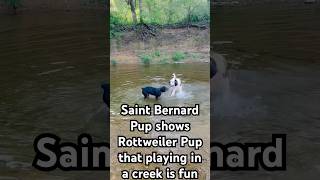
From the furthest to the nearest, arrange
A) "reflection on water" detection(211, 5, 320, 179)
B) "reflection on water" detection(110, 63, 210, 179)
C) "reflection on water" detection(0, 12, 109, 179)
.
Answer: "reflection on water" detection(0, 12, 109, 179) < "reflection on water" detection(211, 5, 320, 179) < "reflection on water" detection(110, 63, 210, 179)

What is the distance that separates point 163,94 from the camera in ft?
14.7

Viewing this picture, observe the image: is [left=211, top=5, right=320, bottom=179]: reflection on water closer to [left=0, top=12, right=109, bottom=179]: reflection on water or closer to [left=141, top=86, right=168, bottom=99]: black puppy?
[left=141, top=86, right=168, bottom=99]: black puppy

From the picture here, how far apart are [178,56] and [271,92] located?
409cm

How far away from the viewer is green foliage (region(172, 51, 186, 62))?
4375 mm

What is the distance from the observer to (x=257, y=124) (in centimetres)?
679

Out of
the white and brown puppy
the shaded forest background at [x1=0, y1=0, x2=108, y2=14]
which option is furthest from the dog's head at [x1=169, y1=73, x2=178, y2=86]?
the shaded forest background at [x1=0, y1=0, x2=108, y2=14]

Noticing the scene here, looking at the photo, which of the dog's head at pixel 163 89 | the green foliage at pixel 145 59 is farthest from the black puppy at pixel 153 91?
the green foliage at pixel 145 59

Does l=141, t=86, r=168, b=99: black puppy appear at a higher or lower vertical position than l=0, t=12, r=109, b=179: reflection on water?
higher

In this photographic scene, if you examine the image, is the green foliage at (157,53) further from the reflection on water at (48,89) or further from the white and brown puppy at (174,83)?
the reflection on water at (48,89)

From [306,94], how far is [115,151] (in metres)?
4.28

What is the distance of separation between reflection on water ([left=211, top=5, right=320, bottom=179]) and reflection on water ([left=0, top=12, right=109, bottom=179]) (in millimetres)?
1526

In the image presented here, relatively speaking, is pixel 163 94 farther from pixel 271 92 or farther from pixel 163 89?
pixel 271 92

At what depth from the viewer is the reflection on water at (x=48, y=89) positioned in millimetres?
6285

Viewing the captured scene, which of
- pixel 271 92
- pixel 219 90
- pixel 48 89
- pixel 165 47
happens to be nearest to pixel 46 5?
pixel 48 89
